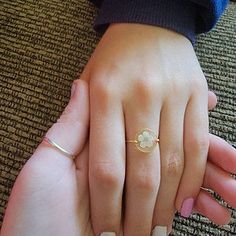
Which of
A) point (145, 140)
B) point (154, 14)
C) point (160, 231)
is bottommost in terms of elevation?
point (160, 231)

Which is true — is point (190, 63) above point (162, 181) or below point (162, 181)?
above

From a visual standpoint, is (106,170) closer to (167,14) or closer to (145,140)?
(145,140)

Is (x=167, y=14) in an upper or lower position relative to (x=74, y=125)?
upper

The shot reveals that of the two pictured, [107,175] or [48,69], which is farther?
[48,69]

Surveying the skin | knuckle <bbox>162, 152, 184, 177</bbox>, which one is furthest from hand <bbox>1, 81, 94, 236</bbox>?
knuckle <bbox>162, 152, 184, 177</bbox>

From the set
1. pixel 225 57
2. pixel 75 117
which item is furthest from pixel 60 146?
pixel 225 57

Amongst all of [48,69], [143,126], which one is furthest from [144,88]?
[48,69]

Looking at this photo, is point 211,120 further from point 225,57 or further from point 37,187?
point 37,187
